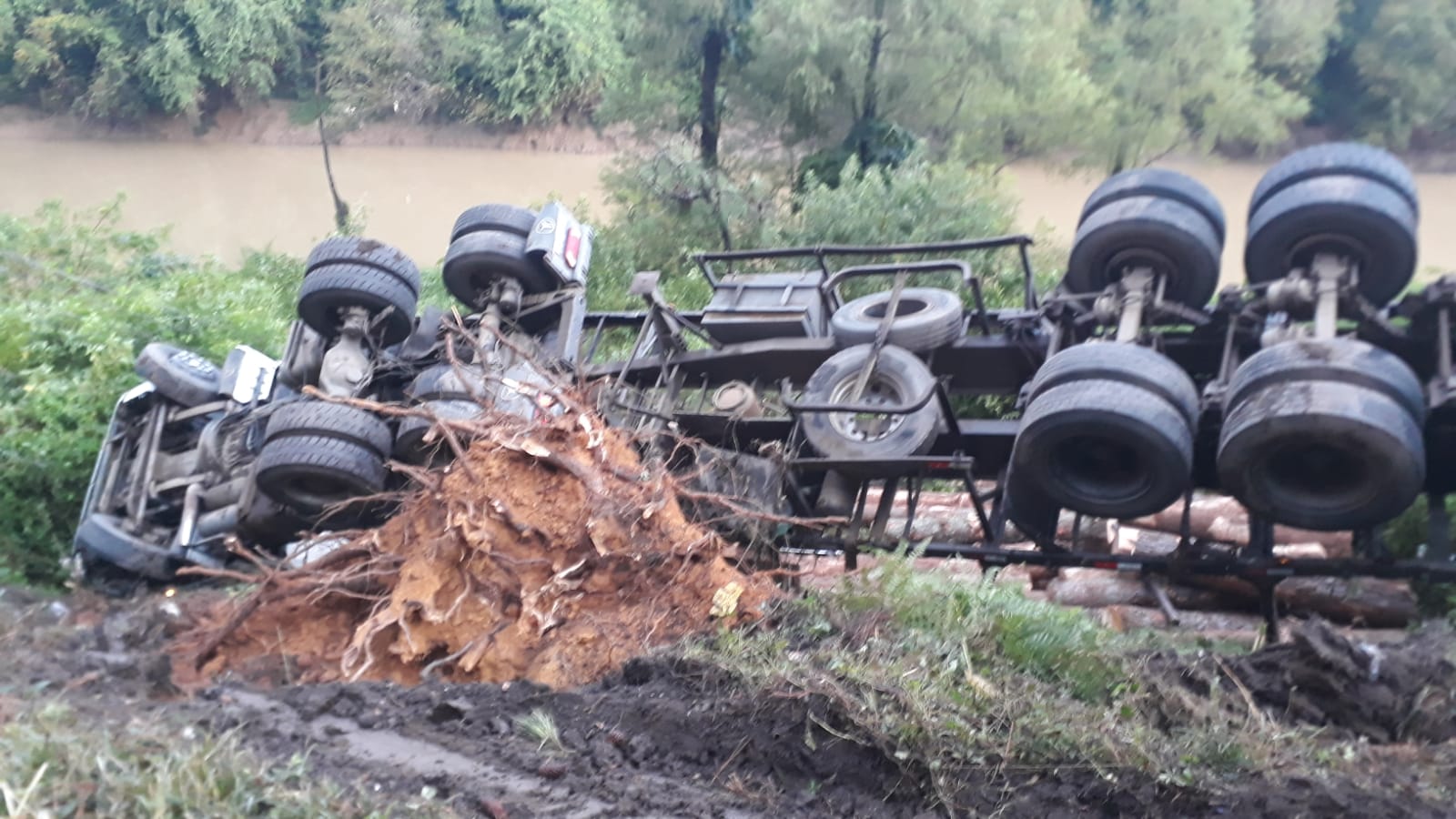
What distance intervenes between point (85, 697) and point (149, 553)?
126 inches

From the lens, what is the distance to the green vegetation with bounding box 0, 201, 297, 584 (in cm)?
844

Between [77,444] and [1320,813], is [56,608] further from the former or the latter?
[1320,813]

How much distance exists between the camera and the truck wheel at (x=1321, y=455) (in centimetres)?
512

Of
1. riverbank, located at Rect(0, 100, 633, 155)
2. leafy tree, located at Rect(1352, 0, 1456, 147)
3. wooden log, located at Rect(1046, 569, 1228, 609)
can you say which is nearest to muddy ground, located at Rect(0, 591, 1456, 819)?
wooden log, located at Rect(1046, 569, 1228, 609)

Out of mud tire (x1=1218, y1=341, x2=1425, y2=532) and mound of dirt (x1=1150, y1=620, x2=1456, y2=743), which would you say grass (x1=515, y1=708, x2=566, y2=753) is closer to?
mound of dirt (x1=1150, y1=620, x2=1456, y2=743)

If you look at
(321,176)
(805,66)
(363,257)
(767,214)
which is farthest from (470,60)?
(363,257)

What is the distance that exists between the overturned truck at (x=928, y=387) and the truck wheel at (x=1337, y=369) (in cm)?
1

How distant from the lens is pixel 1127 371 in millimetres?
5672

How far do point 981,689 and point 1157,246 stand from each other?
11.2 feet

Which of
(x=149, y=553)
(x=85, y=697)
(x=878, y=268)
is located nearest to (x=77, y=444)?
(x=149, y=553)

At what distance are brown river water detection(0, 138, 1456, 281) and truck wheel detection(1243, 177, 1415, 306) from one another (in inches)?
709

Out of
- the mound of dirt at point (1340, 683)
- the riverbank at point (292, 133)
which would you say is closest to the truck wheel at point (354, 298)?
the mound of dirt at point (1340, 683)

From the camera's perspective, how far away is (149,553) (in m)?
7.30

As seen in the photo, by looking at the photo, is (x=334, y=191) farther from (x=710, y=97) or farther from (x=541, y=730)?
(x=541, y=730)
